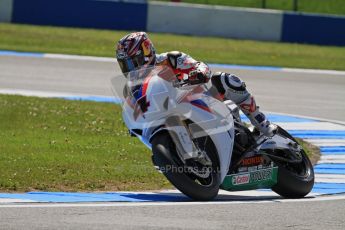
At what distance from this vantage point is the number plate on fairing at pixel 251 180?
877 cm

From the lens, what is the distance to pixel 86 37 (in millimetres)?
26094

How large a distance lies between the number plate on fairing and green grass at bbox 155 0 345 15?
19.9 m

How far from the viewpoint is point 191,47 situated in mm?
24703

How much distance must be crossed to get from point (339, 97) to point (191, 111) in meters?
10.2

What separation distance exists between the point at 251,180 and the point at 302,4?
21.4 metres

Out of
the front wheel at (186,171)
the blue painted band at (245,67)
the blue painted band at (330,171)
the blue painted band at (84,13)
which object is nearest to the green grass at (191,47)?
the blue painted band at (84,13)

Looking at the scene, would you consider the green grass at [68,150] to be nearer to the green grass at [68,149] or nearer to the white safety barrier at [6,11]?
the green grass at [68,149]

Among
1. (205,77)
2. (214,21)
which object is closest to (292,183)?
(205,77)

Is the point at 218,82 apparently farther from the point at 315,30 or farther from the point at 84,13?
the point at 84,13

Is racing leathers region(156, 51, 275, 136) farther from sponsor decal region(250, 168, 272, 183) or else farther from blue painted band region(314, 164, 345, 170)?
blue painted band region(314, 164, 345, 170)

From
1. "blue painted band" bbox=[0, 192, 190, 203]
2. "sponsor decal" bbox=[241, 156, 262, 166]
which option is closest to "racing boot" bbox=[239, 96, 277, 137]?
"sponsor decal" bbox=[241, 156, 262, 166]

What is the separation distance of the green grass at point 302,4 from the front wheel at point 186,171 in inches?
810

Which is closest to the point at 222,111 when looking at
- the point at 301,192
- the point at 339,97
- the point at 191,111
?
the point at 191,111

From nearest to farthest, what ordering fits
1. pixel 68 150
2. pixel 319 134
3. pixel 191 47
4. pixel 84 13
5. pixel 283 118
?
pixel 68 150, pixel 319 134, pixel 283 118, pixel 191 47, pixel 84 13
